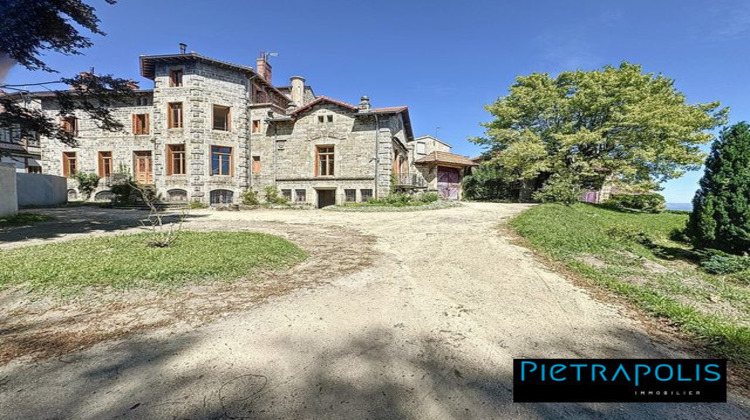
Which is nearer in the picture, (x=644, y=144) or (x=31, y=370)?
(x=31, y=370)

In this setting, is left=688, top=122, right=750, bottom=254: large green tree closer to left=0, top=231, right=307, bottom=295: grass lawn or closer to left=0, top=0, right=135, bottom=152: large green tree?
left=0, top=231, right=307, bottom=295: grass lawn

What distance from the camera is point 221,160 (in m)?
20.9

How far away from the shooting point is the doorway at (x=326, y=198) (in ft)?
70.6

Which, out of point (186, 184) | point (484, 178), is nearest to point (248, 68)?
point (186, 184)

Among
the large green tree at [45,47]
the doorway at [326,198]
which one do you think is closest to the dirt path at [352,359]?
the large green tree at [45,47]

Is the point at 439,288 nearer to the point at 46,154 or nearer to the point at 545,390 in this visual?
the point at 545,390

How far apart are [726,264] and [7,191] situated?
21.8m

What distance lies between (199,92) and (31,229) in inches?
534

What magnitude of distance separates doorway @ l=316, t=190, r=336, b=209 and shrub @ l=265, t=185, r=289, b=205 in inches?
91.6

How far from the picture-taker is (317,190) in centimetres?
2136

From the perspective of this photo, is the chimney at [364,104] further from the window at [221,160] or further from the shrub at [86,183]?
the shrub at [86,183]

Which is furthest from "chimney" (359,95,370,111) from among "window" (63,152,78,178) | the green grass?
"window" (63,152,78,178)

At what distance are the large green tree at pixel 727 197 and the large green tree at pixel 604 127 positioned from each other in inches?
466

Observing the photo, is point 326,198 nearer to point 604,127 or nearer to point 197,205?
point 197,205
